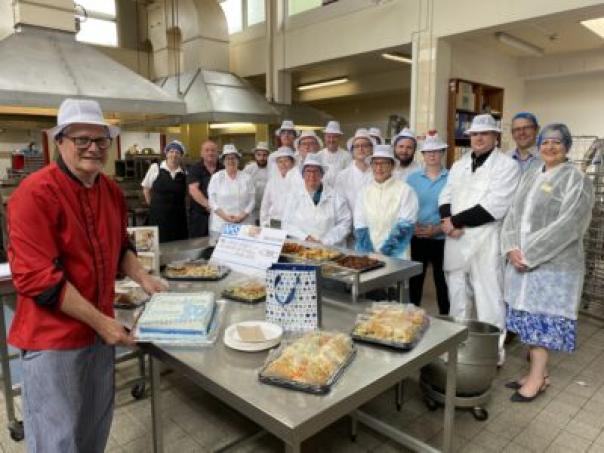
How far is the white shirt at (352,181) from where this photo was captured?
11.3 ft

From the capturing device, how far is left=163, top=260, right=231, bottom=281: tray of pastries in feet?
6.77

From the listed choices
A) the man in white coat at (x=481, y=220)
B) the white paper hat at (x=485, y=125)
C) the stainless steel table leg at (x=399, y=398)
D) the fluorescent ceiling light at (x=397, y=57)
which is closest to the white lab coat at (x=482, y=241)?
the man in white coat at (x=481, y=220)

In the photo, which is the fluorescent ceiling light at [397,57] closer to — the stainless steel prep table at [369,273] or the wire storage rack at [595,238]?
the wire storage rack at [595,238]

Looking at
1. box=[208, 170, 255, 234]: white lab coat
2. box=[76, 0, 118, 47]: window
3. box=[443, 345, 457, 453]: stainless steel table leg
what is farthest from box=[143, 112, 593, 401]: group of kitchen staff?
box=[76, 0, 118, 47]: window

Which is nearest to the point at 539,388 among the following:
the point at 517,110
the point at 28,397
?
the point at 28,397

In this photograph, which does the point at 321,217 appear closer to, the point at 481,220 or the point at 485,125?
the point at 481,220

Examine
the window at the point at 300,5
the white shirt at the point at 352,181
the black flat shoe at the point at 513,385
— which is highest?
the window at the point at 300,5

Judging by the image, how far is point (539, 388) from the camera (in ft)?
8.09

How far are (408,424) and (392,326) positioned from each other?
1033mm

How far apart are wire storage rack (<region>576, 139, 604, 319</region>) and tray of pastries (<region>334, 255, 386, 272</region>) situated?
2360mm

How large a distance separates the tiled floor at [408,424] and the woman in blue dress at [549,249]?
0.61 ft

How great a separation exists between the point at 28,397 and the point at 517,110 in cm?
680

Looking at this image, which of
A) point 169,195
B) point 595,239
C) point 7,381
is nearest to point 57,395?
point 7,381

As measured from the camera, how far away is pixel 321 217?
2.87 m
